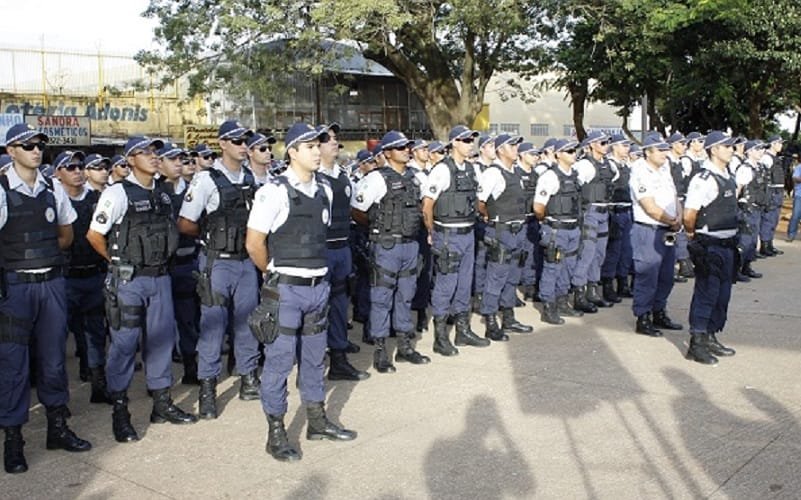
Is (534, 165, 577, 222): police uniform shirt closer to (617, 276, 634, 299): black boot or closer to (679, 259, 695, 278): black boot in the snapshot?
(617, 276, 634, 299): black boot

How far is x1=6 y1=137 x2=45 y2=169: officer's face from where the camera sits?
498 centimetres

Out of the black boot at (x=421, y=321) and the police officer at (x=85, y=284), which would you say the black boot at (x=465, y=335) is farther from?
the police officer at (x=85, y=284)

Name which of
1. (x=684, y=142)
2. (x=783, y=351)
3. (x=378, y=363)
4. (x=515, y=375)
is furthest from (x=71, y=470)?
(x=684, y=142)

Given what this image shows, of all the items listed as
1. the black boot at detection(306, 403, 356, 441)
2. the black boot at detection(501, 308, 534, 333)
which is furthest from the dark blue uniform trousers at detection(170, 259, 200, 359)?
the black boot at detection(501, 308, 534, 333)

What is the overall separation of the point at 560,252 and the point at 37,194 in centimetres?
533

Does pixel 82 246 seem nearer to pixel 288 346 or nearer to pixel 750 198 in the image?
pixel 288 346

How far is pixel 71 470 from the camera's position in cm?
481

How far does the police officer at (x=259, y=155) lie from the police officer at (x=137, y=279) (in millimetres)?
782

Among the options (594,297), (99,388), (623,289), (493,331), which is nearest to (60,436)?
(99,388)

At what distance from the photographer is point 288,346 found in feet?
15.9

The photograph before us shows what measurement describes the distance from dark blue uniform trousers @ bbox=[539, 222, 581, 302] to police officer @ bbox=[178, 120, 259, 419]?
3673 millimetres

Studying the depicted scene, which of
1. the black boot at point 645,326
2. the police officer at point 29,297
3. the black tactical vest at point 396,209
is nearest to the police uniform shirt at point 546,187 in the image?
the black boot at point 645,326

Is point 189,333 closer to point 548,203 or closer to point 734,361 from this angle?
point 548,203

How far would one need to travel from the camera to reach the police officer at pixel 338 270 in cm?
671
